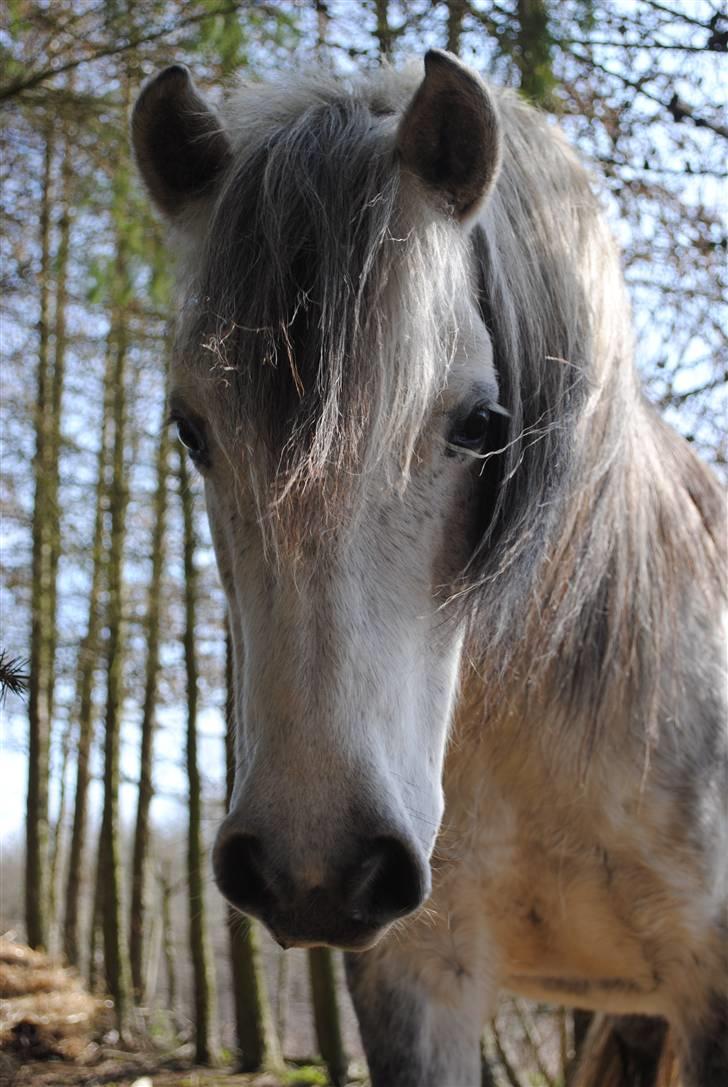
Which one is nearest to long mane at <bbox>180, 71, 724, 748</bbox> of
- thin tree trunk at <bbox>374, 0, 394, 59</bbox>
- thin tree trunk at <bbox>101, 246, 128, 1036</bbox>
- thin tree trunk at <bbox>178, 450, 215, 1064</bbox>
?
thin tree trunk at <bbox>374, 0, 394, 59</bbox>

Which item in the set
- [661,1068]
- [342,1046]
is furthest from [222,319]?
[342,1046]

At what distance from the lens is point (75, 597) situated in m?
8.43

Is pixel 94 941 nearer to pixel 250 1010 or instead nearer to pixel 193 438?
pixel 250 1010

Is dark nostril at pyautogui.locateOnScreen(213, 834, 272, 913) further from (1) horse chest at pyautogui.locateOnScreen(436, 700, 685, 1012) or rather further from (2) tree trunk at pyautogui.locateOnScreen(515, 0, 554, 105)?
(2) tree trunk at pyautogui.locateOnScreen(515, 0, 554, 105)

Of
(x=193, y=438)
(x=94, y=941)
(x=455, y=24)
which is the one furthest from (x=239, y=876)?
(x=94, y=941)

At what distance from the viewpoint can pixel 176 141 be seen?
2.07m

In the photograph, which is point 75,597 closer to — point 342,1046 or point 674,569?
point 342,1046

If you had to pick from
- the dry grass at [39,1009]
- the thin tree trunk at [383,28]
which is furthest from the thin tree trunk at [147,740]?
the thin tree trunk at [383,28]

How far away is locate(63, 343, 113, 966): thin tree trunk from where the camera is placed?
26.4ft

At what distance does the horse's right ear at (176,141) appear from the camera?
79.0 inches

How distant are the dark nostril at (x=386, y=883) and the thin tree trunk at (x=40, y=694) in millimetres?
5863

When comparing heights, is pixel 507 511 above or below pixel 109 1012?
above

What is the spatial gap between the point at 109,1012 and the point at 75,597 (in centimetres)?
309

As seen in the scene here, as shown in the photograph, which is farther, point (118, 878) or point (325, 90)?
point (118, 878)
